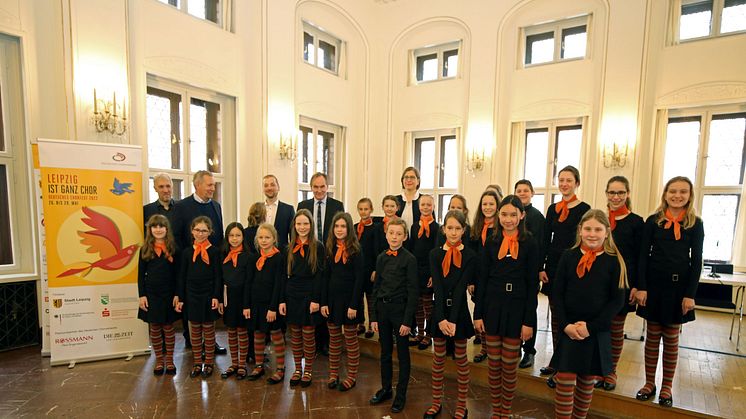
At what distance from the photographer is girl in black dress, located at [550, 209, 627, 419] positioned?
7.19 ft

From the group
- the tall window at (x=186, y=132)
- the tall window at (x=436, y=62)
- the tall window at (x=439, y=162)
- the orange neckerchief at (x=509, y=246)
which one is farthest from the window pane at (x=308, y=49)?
the orange neckerchief at (x=509, y=246)

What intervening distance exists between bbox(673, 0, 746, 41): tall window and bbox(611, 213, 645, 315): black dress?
14.4 feet

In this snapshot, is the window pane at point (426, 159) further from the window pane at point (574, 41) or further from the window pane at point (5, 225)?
the window pane at point (5, 225)

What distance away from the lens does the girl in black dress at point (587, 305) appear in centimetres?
219

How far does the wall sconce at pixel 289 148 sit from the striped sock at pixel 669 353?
16.2 feet

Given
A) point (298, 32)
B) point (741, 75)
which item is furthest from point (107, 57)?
point (741, 75)

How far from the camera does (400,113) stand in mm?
7344

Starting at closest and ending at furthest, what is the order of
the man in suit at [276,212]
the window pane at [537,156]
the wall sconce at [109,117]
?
the man in suit at [276,212] → the wall sconce at [109,117] → the window pane at [537,156]

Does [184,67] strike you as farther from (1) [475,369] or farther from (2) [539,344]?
(2) [539,344]

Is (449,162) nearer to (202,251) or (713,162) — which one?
(713,162)

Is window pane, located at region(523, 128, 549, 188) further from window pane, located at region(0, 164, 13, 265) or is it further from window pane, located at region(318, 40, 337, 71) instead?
window pane, located at region(0, 164, 13, 265)

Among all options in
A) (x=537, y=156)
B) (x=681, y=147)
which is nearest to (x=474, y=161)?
(x=537, y=156)

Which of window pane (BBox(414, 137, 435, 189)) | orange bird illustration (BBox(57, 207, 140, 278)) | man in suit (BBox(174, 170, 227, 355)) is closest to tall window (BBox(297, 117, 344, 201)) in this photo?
window pane (BBox(414, 137, 435, 189))

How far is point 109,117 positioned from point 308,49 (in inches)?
140
